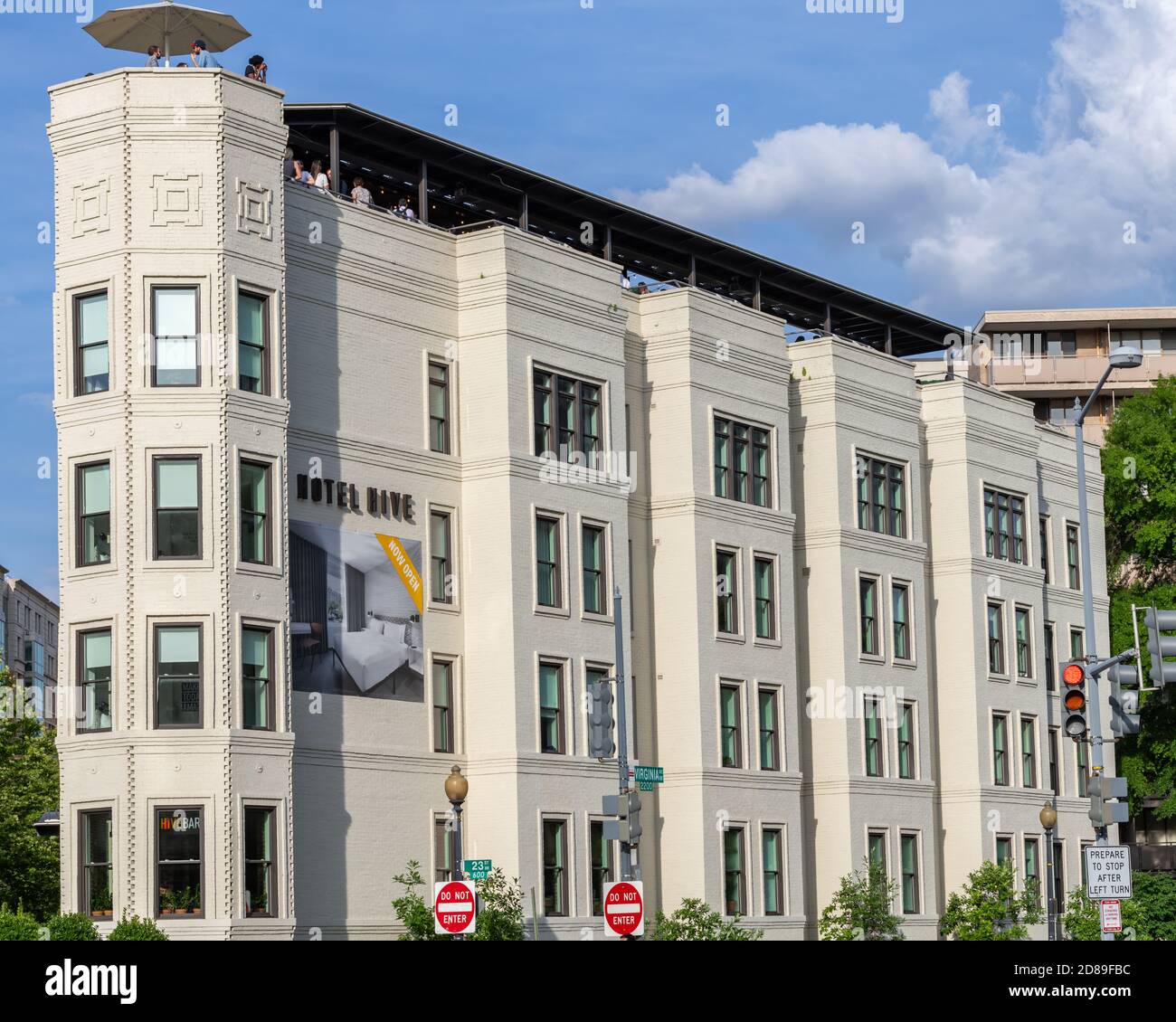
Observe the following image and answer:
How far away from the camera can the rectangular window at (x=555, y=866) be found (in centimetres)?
4353

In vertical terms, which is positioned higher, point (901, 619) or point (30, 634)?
point (30, 634)

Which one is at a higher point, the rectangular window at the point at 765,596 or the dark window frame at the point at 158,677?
the rectangular window at the point at 765,596

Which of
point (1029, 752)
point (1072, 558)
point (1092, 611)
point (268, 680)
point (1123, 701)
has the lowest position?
point (1029, 752)

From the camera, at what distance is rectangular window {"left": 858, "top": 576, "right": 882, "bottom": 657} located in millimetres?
55312

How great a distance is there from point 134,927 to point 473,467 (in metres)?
14.0

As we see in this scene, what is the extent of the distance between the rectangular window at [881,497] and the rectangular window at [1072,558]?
11.8m

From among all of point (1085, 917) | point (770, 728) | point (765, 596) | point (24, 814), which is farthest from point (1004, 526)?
point (24, 814)

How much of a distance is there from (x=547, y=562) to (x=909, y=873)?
1720cm

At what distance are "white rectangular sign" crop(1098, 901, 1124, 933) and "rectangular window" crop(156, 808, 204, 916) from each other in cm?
1655

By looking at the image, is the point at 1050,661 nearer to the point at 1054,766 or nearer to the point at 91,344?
the point at 1054,766

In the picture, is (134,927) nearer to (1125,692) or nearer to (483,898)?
(483,898)

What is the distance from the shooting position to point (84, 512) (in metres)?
38.7

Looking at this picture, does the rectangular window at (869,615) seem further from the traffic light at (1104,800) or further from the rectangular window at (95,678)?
the rectangular window at (95,678)

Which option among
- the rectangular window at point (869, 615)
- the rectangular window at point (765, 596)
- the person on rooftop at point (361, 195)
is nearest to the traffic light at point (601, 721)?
the person on rooftop at point (361, 195)
